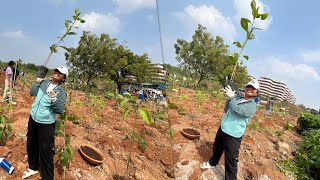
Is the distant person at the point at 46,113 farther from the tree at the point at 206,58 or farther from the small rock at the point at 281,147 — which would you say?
the tree at the point at 206,58

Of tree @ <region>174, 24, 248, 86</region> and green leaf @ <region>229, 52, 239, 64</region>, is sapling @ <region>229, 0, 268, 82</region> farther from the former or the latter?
tree @ <region>174, 24, 248, 86</region>

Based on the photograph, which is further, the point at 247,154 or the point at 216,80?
the point at 216,80

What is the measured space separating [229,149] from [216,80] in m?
17.9

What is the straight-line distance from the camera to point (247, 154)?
19.6 feet

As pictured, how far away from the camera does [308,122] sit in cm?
1260

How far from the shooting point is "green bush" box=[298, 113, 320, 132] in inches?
476

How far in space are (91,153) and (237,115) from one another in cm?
215

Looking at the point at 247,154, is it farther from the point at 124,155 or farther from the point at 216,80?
the point at 216,80

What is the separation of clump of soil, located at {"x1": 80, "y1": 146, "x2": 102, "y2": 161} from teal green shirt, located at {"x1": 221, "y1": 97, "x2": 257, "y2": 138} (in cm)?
182

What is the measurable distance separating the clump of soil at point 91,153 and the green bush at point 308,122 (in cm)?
1020

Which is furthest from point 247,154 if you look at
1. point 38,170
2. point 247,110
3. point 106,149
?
point 38,170

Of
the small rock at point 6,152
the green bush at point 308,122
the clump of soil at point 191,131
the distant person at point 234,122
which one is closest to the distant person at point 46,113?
the small rock at point 6,152

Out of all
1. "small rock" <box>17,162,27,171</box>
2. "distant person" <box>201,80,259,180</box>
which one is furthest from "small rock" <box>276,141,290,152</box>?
"small rock" <box>17,162,27,171</box>

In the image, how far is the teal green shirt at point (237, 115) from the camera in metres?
3.97
